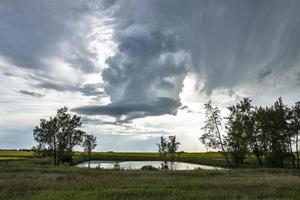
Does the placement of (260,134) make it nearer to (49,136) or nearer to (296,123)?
(296,123)

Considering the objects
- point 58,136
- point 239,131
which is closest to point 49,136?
point 58,136

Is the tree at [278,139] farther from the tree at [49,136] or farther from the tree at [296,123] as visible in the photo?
the tree at [49,136]

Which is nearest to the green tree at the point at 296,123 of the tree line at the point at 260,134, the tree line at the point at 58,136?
the tree line at the point at 260,134

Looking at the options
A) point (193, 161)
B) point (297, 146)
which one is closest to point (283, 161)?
point (297, 146)

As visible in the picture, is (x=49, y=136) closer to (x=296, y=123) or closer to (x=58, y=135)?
(x=58, y=135)

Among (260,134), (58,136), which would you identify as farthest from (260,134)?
(58,136)

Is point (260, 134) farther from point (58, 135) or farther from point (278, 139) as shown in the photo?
point (58, 135)

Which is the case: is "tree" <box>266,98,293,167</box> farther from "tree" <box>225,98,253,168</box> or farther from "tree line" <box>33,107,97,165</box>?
"tree line" <box>33,107,97,165</box>

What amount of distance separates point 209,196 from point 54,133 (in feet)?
209

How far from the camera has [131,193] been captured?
24.2m

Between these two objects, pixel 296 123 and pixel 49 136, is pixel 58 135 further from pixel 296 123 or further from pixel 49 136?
pixel 296 123

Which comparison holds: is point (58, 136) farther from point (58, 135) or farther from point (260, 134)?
point (260, 134)

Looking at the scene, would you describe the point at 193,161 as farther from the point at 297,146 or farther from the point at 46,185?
the point at 46,185

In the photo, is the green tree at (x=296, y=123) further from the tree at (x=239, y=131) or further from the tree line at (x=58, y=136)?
the tree line at (x=58, y=136)
